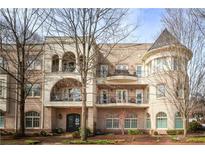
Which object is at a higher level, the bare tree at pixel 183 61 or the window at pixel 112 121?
the bare tree at pixel 183 61

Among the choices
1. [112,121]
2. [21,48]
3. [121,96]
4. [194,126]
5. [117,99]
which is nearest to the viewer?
[194,126]

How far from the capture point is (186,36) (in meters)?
8.98

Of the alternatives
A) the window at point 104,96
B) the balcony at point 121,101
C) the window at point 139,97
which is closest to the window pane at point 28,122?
the balcony at point 121,101

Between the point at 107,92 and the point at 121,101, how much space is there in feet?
1.69

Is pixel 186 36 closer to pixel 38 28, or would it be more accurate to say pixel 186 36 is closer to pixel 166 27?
pixel 166 27

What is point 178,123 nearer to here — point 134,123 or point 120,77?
point 134,123

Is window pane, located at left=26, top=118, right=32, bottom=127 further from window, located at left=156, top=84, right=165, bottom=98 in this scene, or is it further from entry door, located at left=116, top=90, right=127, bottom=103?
window, located at left=156, top=84, right=165, bottom=98

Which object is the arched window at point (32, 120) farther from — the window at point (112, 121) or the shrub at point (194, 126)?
the shrub at point (194, 126)

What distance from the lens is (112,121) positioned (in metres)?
9.91

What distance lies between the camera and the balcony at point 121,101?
32.4 ft

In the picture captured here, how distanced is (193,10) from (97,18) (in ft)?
8.36

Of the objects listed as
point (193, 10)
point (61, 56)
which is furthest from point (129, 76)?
point (193, 10)

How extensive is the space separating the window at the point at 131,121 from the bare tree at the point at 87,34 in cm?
127

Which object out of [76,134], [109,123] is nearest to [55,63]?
[76,134]
